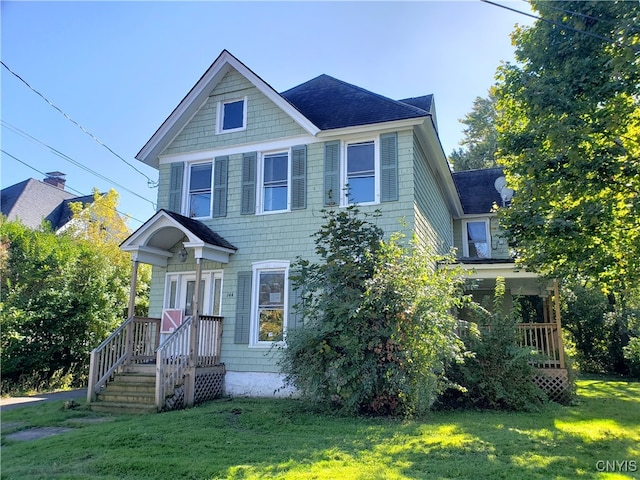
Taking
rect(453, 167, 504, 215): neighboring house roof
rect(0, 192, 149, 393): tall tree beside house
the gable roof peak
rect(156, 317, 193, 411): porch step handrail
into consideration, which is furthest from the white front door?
rect(453, 167, 504, 215): neighboring house roof

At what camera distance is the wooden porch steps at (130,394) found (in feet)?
29.2

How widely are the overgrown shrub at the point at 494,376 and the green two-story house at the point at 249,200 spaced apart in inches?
111

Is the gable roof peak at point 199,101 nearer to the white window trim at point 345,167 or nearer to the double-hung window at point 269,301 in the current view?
the white window trim at point 345,167

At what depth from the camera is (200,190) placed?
1239 cm

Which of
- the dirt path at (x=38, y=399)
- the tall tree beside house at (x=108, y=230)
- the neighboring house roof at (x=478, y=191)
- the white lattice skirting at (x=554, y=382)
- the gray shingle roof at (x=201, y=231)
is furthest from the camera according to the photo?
the tall tree beside house at (x=108, y=230)

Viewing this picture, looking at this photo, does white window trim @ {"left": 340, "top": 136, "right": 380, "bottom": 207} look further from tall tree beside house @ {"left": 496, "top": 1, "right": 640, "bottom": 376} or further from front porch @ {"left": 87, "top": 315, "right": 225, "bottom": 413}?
front porch @ {"left": 87, "top": 315, "right": 225, "bottom": 413}

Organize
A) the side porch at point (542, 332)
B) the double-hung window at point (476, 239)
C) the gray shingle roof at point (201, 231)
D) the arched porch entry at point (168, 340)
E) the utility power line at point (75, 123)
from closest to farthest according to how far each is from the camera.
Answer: the arched porch entry at point (168, 340), the side porch at point (542, 332), the gray shingle roof at point (201, 231), the utility power line at point (75, 123), the double-hung window at point (476, 239)

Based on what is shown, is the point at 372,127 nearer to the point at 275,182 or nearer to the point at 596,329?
the point at 275,182

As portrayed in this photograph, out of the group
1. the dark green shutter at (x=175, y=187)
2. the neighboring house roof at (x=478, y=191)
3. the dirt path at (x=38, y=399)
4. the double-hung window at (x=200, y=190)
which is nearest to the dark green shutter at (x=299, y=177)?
the double-hung window at (x=200, y=190)

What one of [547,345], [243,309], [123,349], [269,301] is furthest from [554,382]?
[123,349]

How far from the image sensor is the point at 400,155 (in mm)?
10430

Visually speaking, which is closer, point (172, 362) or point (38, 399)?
point (172, 362)

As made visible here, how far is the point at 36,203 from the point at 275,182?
1940 cm

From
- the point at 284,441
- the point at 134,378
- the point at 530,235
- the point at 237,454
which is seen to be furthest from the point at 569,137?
the point at 134,378
